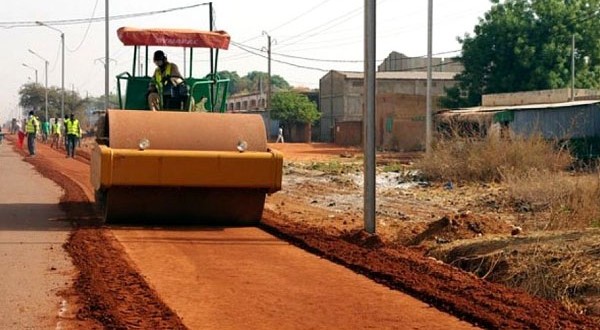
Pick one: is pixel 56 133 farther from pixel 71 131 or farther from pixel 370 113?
pixel 370 113

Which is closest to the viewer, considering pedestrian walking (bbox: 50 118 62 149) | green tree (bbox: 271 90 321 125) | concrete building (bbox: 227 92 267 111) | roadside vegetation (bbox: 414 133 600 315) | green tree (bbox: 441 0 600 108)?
roadside vegetation (bbox: 414 133 600 315)

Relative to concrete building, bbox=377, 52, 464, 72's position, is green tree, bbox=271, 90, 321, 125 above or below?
below

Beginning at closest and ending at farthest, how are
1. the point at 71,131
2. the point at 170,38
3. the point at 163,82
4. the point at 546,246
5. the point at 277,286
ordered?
the point at 277,286
the point at 546,246
the point at 163,82
the point at 170,38
the point at 71,131

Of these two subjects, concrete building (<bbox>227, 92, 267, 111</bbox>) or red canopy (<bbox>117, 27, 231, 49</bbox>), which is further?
concrete building (<bbox>227, 92, 267, 111</bbox>)

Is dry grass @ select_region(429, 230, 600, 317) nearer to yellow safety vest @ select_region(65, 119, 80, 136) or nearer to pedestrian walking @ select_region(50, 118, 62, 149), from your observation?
yellow safety vest @ select_region(65, 119, 80, 136)

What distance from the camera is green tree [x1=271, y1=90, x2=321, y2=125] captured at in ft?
237

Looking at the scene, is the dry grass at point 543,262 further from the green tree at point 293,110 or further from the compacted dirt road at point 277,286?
the green tree at point 293,110

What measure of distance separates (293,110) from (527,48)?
2526cm

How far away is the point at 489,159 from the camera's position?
22531mm

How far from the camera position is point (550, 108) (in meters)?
31.6

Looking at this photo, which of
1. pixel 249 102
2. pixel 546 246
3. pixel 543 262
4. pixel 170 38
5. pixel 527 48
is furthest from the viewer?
pixel 249 102

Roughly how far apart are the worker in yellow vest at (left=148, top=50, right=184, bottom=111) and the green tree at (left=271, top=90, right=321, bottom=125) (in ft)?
191

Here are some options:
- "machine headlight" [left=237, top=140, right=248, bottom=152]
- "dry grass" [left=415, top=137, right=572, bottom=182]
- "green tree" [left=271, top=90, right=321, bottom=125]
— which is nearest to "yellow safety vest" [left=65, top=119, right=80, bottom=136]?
"dry grass" [left=415, top=137, right=572, bottom=182]

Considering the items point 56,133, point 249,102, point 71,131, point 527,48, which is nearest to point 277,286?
point 71,131
